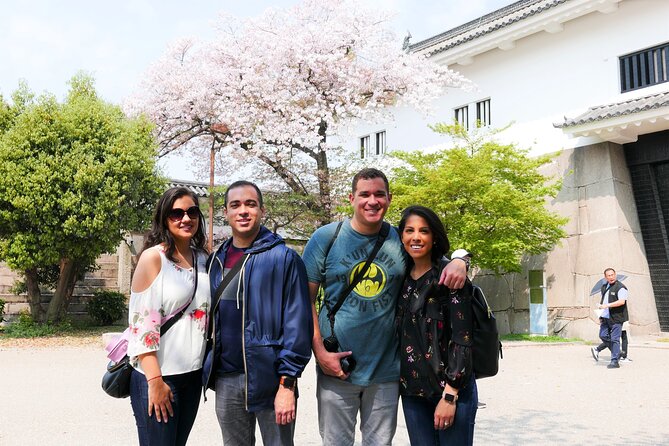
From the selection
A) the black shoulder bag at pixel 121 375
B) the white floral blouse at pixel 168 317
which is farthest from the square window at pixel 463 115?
Result: the black shoulder bag at pixel 121 375

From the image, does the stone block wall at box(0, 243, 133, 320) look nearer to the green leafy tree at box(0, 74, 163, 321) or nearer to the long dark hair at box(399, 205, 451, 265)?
the green leafy tree at box(0, 74, 163, 321)

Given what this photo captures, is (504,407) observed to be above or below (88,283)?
below

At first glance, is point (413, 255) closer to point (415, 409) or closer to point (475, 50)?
point (415, 409)

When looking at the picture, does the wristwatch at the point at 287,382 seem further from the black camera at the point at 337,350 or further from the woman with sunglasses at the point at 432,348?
the woman with sunglasses at the point at 432,348

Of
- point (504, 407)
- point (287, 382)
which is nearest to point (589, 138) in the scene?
point (504, 407)

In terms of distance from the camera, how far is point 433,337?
2.92 metres

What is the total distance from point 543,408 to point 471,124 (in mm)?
13438

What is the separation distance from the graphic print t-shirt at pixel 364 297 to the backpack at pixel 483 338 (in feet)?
1.38

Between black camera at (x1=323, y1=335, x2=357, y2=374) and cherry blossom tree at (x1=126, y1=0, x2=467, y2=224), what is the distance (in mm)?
13172

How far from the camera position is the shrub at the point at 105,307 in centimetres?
1934

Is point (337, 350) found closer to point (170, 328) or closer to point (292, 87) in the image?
point (170, 328)

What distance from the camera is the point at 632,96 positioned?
609 inches

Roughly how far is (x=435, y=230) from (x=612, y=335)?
28.7 feet

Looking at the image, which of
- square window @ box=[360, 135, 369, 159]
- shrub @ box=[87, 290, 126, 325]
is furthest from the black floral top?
square window @ box=[360, 135, 369, 159]
